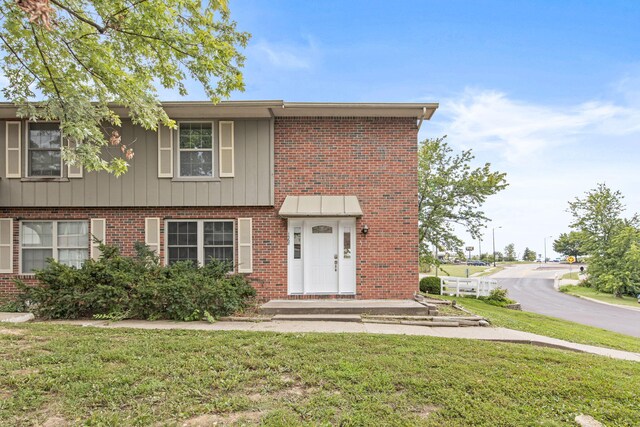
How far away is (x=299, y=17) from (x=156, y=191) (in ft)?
23.6

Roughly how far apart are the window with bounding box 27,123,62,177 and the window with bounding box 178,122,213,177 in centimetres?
333

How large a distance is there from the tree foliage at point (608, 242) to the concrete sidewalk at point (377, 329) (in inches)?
998

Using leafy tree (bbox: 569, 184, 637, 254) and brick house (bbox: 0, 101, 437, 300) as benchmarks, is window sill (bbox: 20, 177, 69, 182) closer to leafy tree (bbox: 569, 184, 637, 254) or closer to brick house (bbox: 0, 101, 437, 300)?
brick house (bbox: 0, 101, 437, 300)

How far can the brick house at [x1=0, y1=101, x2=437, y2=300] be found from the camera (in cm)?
971

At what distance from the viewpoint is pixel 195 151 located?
9977 millimetres

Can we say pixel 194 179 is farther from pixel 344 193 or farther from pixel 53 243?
pixel 53 243

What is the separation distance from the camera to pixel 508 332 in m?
7.32

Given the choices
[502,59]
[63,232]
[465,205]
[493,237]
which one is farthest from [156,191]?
[493,237]

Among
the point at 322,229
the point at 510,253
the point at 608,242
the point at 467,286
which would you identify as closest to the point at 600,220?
the point at 608,242

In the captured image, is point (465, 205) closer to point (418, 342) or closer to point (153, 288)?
point (418, 342)

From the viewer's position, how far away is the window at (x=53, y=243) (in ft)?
→ 32.4

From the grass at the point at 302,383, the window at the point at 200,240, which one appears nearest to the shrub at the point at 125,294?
the window at the point at 200,240

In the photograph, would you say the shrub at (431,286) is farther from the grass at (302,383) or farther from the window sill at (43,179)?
the window sill at (43,179)

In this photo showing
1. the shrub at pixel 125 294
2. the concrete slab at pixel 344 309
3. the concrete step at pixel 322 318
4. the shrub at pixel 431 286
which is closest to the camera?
the shrub at pixel 125 294
